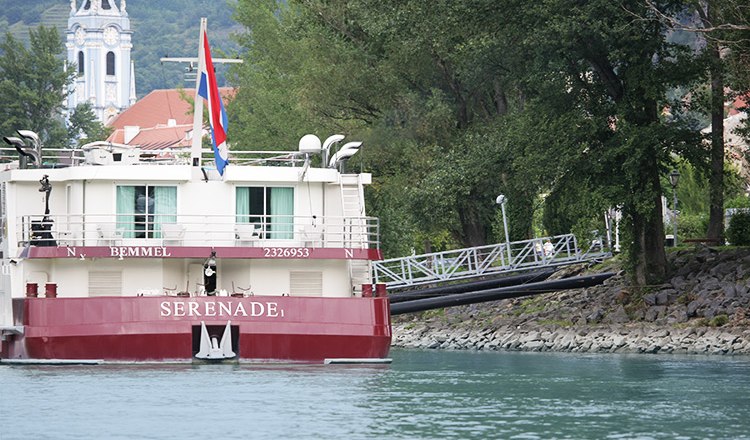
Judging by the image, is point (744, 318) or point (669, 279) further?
point (669, 279)

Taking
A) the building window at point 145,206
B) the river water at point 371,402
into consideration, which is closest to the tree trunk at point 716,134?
the river water at point 371,402

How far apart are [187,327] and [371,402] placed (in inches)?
256

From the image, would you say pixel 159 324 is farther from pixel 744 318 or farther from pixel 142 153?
pixel 744 318

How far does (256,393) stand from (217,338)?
4708 mm

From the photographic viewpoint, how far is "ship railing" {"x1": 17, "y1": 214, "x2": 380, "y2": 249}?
40.8 meters

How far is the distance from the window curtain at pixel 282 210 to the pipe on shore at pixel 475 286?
1604 centimetres

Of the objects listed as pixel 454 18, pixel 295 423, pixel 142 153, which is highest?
pixel 454 18

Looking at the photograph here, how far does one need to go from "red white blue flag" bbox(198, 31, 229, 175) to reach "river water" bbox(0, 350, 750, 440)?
4.96 m

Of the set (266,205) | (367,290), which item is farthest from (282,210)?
(367,290)

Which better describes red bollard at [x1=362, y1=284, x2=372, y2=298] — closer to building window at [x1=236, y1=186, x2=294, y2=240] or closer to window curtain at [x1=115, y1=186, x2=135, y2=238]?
building window at [x1=236, y1=186, x2=294, y2=240]

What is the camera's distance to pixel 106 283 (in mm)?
40875

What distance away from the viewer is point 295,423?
30469 mm

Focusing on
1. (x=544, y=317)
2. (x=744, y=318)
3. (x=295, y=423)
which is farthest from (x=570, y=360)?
(x=295, y=423)

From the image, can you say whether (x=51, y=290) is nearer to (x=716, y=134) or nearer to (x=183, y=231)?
(x=183, y=231)
